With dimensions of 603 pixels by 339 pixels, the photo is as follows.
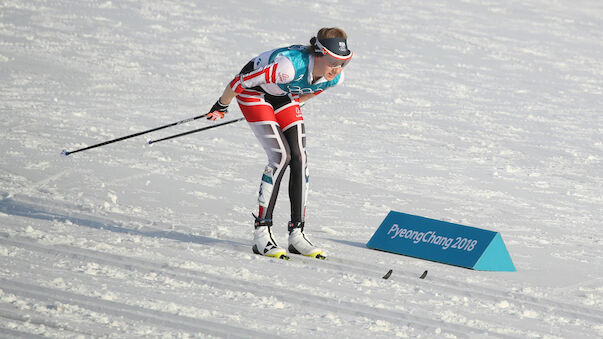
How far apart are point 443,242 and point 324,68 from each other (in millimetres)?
1435

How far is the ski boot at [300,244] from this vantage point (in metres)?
6.03

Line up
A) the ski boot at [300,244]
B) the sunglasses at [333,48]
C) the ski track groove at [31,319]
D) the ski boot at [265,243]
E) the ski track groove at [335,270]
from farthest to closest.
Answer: the ski boot at [300,244], the ski boot at [265,243], the sunglasses at [333,48], the ski track groove at [335,270], the ski track groove at [31,319]

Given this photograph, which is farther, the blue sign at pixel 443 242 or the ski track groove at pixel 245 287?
the blue sign at pixel 443 242

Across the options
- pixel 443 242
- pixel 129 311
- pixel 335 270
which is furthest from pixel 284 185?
pixel 129 311

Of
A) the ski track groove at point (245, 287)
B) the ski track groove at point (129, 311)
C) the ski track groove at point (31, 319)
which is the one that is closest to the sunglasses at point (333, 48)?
the ski track groove at point (245, 287)

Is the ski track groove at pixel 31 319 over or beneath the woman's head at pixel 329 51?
beneath

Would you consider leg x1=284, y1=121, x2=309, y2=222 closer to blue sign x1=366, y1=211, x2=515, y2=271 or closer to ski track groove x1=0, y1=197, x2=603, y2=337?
ski track groove x1=0, y1=197, x2=603, y2=337

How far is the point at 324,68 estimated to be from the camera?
5785mm

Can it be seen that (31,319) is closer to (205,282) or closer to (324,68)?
(205,282)

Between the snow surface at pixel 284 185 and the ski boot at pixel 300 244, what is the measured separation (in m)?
0.18

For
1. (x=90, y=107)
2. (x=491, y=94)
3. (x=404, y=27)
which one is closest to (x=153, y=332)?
(x=90, y=107)

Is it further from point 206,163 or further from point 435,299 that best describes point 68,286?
point 206,163

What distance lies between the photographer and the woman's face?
18.9 feet

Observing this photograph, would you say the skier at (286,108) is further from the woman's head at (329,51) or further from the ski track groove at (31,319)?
the ski track groove at (31,319)
